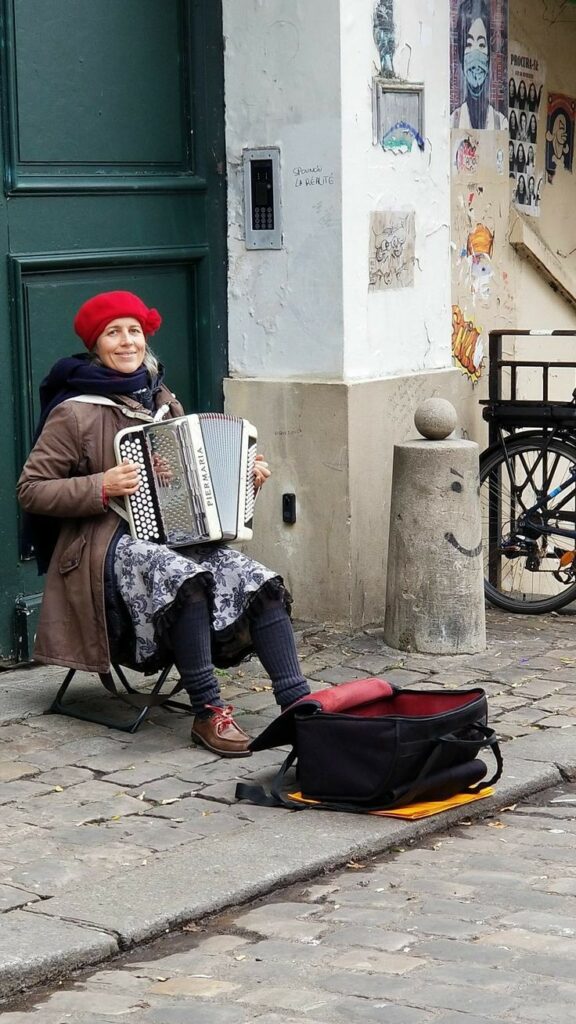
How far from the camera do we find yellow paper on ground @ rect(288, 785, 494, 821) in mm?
4645

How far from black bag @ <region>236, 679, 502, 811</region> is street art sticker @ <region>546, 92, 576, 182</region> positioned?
5.04 m

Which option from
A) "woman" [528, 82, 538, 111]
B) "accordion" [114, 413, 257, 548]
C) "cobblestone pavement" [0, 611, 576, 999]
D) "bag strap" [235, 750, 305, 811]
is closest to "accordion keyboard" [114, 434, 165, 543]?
"accordion" [114, 413, 257, 548]

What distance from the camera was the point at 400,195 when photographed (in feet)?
23.4

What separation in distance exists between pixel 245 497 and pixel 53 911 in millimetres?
1845

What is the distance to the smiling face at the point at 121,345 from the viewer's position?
5.43m

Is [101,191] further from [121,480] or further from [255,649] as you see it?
[255,649]

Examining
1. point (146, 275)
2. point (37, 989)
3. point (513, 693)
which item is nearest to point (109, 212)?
point (146, 275)

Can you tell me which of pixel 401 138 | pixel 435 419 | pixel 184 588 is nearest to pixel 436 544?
pixel 435 419

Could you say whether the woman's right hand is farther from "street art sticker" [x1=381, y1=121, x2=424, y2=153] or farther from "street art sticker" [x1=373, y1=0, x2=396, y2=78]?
"street art sticker" [x1=373, y1=0, x2=396, y2=78]

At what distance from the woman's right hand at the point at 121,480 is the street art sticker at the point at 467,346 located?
9.73ft

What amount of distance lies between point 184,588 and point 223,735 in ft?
1.67

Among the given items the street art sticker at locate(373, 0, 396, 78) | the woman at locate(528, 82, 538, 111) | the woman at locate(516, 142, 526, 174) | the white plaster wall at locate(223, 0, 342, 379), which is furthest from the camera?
the woman at locate(528, 82, 538, 111)

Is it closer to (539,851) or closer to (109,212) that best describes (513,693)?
(539,851)

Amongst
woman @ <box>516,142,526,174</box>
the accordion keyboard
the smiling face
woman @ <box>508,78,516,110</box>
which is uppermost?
woman @ <box>508,78,516,110</box>
